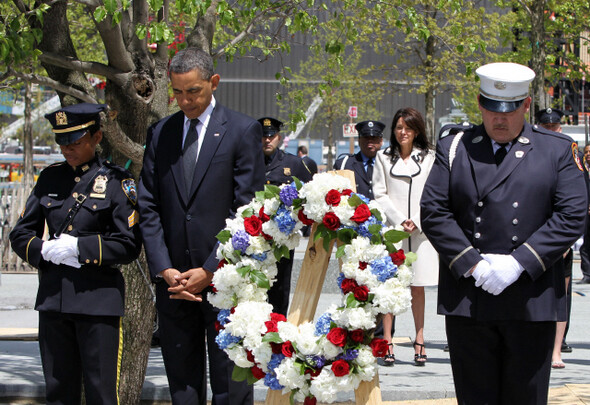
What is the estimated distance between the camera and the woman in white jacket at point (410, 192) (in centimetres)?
794

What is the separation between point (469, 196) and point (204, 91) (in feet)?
4.76

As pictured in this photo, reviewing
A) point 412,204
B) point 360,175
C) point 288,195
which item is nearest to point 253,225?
point 288,195

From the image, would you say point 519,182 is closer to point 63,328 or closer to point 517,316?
point 517,316

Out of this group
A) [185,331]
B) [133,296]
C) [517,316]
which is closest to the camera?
[517,316]

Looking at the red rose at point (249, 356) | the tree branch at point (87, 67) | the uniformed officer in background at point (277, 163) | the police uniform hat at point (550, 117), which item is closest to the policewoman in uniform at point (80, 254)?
the red rose at point (249, 356)

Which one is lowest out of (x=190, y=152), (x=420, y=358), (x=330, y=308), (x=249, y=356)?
(x=420, y=358)

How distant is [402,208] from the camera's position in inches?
315

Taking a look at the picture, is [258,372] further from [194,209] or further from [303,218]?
[194,209]

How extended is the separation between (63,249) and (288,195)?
1.27 meters

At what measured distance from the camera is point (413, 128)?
8.09 metres

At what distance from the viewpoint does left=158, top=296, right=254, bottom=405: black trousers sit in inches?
183

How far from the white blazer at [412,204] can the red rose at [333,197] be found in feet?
11.7

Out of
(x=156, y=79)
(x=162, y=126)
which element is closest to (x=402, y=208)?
(x=156, y=79)

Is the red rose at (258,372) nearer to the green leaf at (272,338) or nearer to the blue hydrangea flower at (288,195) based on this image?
the green leaf at (272,338)
